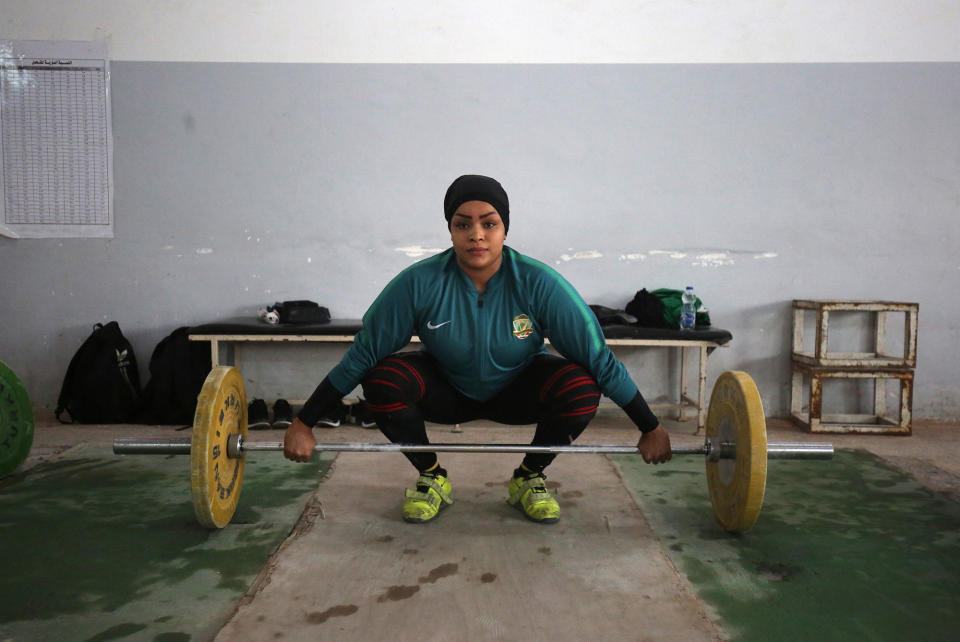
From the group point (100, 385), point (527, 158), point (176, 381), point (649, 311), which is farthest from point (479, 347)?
point (100, 385)

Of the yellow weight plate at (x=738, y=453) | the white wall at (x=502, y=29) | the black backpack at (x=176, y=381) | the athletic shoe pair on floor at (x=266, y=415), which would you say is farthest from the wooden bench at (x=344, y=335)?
the white wall at (x=502, y=29)

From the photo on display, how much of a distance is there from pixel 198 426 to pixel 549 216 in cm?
233

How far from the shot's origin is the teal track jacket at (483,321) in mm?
1795

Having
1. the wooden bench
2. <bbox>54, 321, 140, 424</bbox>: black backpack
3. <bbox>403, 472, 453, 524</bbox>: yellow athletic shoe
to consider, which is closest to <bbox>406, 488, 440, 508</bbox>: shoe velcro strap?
<bbox>403, 472, 453, 524</bbox>: yellow athletic shoe

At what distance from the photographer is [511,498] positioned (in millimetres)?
2057

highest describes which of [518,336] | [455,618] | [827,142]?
[827,142]

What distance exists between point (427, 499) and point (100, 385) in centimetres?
222

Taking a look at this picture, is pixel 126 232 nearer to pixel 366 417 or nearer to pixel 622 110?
pixel 366 417

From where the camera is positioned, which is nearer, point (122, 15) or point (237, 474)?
point (237, 474)

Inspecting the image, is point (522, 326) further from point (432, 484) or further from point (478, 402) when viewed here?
point (432, 484)

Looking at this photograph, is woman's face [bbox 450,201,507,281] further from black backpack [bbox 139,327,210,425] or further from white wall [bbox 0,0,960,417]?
black backpack [bbox 139,327,210,425]

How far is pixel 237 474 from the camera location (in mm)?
1915

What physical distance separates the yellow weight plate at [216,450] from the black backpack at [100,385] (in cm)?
178

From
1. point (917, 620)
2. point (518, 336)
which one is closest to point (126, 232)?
point (518, 336)
